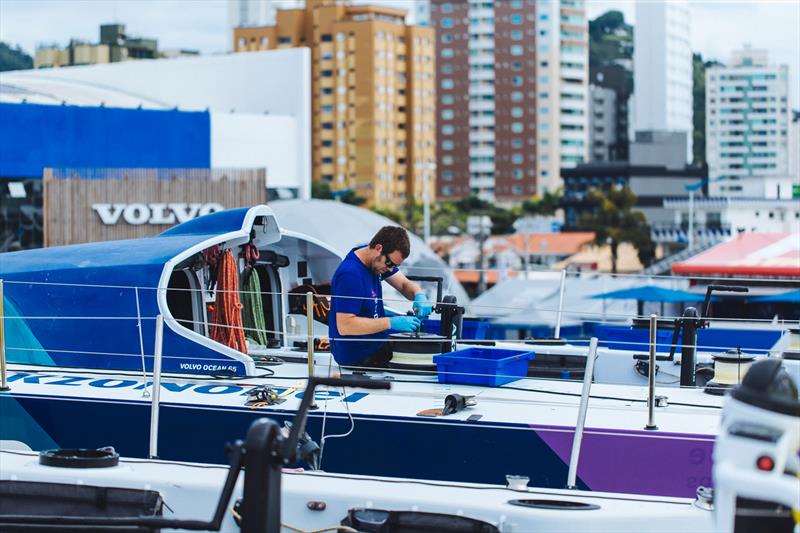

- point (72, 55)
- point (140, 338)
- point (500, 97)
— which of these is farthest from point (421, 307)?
point (500, 97)

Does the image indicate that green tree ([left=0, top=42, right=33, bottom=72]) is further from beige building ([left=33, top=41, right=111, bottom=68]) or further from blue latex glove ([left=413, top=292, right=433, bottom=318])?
blue latex glove ([left=413, top=292, right=433, bottom=318])

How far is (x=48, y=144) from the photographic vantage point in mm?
40250

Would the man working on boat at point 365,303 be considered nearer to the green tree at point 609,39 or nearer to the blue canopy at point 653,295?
the blue canopy at point 653,295

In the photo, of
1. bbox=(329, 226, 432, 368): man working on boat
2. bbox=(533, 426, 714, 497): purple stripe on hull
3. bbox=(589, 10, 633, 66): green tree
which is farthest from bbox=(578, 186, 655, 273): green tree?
bbox=(589, 10, 633, 66): green tree

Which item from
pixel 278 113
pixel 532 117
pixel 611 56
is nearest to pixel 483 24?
pixel 532 117

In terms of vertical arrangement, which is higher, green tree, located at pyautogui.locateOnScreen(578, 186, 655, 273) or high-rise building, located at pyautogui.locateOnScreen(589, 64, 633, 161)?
high-rise building, located at pyautogui.locateOnScreen(589, 64, 633, 161)

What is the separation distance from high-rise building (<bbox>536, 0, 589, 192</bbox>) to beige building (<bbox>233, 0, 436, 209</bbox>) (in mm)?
17872

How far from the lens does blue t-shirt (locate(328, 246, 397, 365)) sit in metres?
9.48

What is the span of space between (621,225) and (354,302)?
236 ft

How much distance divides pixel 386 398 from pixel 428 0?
473 ft

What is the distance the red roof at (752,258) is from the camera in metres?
27.8

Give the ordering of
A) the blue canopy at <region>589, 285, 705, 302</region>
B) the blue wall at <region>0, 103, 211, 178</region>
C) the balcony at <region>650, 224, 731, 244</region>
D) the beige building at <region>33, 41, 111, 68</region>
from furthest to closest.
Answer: the beige building at <region>33, 41, 111, 68</region>
the balcony at <region>650, 224, 731, 244</region>
the blue wall at <region>0, 103, 211, 178</region>
the blue canopy at <region>589, 285, 705, 302</region>

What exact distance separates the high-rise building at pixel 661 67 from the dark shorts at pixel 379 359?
5009 inches

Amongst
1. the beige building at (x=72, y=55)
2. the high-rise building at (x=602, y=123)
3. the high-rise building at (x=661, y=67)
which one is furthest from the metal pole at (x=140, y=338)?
the high-rise building at (x=602, y=123)
